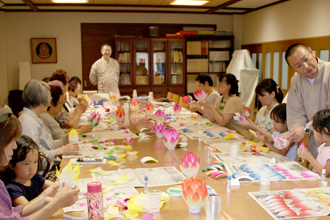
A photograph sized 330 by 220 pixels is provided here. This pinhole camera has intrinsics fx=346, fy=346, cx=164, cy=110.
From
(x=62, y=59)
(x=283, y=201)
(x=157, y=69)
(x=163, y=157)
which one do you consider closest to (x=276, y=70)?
(x=157, y=69)

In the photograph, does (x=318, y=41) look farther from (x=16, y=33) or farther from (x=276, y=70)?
(x=16, y=33)

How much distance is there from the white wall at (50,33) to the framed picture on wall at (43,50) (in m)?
0.10

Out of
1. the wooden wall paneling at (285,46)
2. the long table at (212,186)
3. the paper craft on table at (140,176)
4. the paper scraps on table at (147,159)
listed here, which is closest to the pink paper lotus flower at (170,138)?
the long table at (212,186)

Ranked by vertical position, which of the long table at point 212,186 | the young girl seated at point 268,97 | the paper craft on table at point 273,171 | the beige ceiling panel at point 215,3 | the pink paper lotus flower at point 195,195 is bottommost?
the long table at point 212,186

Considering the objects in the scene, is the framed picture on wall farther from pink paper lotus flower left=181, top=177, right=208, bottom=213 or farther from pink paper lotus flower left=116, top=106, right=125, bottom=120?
pink paper lotus flower left=181, top=177, right=208, bottom=213

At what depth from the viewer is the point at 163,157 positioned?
8.14 feet

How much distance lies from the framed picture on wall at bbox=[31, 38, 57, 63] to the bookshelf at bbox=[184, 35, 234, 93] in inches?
125

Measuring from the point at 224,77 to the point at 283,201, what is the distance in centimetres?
251

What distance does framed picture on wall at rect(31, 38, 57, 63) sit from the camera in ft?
26.3

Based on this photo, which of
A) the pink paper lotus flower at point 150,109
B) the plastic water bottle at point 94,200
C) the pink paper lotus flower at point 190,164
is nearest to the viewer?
the plastic water bottle at point 94,200

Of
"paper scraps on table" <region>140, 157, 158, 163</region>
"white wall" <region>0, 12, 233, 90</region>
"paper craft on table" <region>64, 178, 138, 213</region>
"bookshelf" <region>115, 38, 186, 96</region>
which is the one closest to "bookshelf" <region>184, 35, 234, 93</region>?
"bookshelf" <region>115, 38, 186, 96</region>

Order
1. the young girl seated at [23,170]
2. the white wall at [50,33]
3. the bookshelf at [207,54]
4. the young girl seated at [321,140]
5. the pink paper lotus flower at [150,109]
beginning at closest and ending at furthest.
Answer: the young girl seated at [23,170] < the young girl seated at [321,140] < the pink paper lotus flower at [150,109] < the white wall at [50,33] < the bookshelf at [207,54]

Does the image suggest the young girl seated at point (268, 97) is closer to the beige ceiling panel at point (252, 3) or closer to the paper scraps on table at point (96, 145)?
the paper scraps on table at point (96, 145)

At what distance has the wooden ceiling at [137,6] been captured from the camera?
23.0 ft
